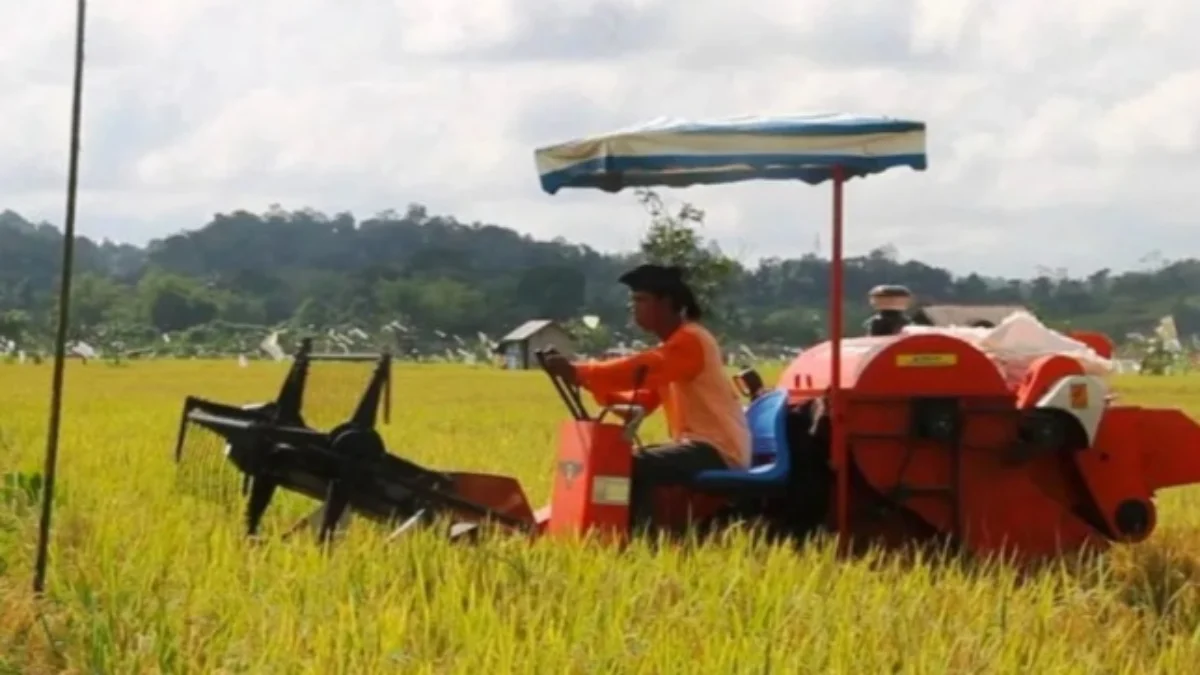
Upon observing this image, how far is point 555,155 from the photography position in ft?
24.7

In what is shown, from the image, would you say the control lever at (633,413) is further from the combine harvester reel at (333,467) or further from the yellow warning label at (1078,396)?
the yellow warning label at (1078,396)

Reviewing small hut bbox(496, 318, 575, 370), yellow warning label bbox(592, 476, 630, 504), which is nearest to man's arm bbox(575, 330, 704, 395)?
yellow warning label bbox(592, 476, 630, 504)

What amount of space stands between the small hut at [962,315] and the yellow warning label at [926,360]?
997mm

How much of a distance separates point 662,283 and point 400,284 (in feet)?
265

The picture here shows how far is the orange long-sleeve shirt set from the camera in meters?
7.45

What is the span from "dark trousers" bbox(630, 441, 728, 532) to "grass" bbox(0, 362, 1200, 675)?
16.0 inches

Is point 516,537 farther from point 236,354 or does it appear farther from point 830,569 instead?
point 236,354

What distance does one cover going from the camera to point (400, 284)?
3465 inches

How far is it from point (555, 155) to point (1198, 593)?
9.32ft

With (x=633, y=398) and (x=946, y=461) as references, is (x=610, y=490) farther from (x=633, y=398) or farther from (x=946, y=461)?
(x=946, y=461)

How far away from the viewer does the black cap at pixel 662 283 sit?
760cm

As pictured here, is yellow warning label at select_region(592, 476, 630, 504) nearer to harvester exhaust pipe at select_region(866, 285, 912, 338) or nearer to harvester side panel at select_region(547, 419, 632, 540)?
harvester side panel at select_region(547, 419, 632, 540)

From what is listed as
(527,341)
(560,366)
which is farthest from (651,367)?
(527,341)

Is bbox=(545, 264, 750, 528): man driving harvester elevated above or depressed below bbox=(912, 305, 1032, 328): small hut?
below
